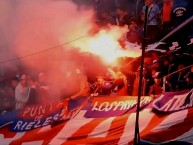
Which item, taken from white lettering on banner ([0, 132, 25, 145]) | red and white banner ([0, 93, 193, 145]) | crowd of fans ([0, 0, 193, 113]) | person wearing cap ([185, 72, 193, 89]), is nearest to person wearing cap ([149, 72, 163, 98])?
crowd of fans ([0, 0, 193, 113])

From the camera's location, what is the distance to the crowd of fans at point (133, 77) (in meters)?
7.42

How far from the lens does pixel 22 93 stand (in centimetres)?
881

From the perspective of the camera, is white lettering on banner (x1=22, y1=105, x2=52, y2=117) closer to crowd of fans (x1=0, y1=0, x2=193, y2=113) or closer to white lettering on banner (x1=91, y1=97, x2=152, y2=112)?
crowd of fans (x1=0, y1=0, x2=193, y2=113)

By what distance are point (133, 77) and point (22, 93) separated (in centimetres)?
210

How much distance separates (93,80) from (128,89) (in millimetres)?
1038

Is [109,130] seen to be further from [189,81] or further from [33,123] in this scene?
[33,123]

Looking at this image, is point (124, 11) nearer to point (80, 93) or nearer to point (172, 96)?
point (80, 93)

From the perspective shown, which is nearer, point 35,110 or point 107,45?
point 35,110

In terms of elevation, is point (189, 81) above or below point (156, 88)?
above

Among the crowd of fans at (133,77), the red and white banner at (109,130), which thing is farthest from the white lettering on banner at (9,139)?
the crowd of fans at (133,77)

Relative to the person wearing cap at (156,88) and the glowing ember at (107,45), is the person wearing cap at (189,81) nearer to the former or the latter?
the person wearing cap at (156,88)

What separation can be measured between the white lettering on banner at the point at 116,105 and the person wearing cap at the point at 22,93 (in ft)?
6.37

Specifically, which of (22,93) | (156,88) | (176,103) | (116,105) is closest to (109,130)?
(116,105)

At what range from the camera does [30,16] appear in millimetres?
10148
